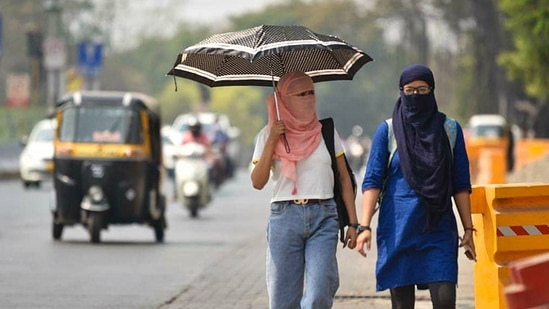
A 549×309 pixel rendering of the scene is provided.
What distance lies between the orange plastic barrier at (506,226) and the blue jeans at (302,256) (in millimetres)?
1442

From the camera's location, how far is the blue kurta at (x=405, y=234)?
27.8 ft

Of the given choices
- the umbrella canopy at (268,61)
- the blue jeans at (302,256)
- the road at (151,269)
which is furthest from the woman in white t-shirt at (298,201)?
the road at (151,269)

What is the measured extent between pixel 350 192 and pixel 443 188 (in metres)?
0.47

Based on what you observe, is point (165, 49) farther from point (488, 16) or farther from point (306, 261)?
point (306, 261)

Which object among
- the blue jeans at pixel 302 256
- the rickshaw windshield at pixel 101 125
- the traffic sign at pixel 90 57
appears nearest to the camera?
the blue jeans at pixel 302 256

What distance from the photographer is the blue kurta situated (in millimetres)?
8477

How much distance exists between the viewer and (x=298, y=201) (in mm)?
8289

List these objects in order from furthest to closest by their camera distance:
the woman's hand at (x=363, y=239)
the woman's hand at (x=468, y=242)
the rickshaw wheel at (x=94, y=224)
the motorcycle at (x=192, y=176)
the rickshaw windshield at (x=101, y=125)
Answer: the motorcycle at (x=192, y=176)
the rickshaw windshield at (x=101, y=125)
the rickshaw wheel at (x=94, y=224)
the woman's hand at (x=468, y=242)
the woman's hand at (x=363, y=239)

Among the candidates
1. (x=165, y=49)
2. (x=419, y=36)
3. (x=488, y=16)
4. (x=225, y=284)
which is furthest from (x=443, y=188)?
(x=165, y=49)

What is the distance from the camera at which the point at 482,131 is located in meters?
53.7

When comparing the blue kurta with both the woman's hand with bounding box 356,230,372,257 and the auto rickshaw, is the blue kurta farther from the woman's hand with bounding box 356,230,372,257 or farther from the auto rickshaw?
the auto rickshaw

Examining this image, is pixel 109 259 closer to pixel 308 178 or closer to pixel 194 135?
pixel 308 178

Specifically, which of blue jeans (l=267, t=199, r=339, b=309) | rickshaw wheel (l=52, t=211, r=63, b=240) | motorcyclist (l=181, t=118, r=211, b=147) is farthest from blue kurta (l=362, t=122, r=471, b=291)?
motorcyclist (l=181, t=118, r=211, b=147)

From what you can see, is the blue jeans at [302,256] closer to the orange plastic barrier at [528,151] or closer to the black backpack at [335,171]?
the black backpack at [335,171]
